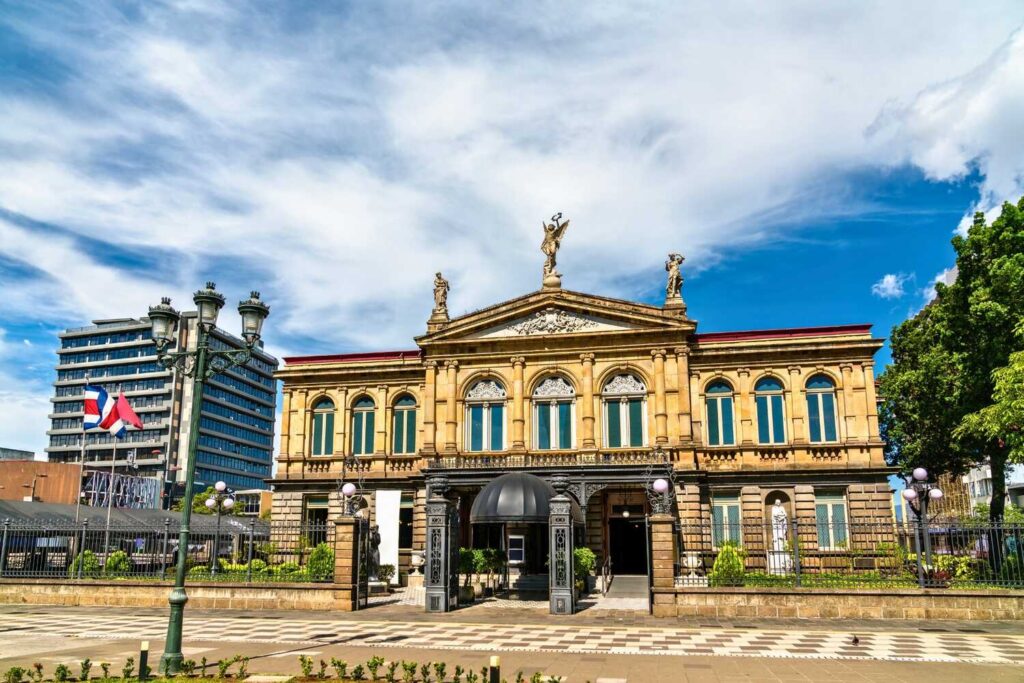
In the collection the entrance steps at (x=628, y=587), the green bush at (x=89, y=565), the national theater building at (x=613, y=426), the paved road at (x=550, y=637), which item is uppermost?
the national theater building at (x=613, y=426)

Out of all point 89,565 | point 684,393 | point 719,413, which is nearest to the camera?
point 89,565

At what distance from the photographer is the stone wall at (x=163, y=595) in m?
22.7

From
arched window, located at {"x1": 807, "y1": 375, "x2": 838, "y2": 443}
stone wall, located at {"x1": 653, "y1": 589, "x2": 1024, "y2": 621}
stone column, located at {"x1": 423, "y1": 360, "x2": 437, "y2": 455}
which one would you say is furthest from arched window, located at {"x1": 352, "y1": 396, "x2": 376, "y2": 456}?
arched window, located at {"x1": 807, "y1": 375, "x2": 838, "y2": 443}

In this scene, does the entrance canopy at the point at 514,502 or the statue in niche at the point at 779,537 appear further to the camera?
the statue in niche at the point at 779,537

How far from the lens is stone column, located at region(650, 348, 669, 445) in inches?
1312

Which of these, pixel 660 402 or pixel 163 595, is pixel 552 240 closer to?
pixel 660 402

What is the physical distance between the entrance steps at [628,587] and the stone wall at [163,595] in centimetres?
1047

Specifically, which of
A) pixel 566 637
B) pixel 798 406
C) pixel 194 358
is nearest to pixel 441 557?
pixel 566 637

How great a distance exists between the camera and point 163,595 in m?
23.9

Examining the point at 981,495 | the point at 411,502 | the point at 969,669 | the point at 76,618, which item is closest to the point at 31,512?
the point at 76,618

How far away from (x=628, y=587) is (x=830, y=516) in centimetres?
967

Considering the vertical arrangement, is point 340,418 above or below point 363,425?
above

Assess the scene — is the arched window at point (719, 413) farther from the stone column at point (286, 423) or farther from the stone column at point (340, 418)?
the stone column at point (286, 423)

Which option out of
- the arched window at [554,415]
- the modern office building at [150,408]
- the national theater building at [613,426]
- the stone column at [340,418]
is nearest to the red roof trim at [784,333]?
the national theater building at [613,426]
